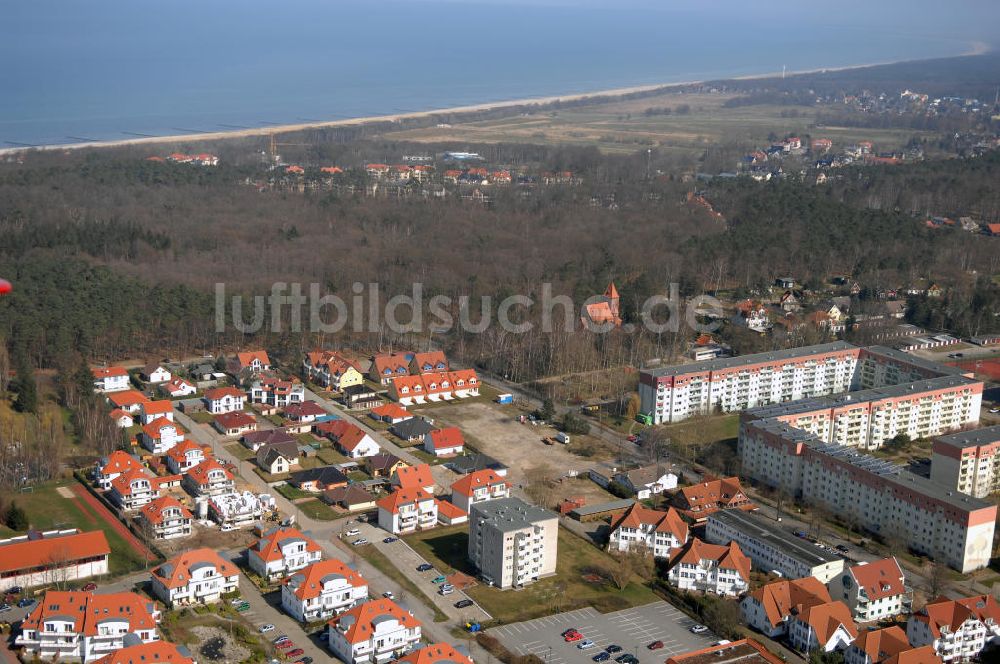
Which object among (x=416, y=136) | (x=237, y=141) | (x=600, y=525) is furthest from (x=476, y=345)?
(x=416, y=136)

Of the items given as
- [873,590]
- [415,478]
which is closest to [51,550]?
[415,478]

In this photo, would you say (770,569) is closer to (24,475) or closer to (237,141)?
(24,475)

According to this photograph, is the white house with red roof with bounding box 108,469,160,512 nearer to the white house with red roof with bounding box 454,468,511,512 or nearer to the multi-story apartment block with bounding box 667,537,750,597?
the white house with red roof with bounding box 454,468,511,512

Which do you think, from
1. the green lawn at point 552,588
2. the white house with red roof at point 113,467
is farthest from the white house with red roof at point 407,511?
the white house with red roof at point 113,467

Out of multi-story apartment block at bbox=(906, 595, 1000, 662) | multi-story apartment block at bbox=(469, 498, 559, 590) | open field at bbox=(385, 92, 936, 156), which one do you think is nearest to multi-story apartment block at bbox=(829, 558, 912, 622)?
multi-story apartment block at bbox=(906, 595, 1000, 662)

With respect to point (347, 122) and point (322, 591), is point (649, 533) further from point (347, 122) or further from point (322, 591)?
point (347, 122)

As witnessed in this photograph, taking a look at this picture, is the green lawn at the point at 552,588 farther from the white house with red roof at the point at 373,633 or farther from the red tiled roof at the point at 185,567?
the red tiled roof at the point at 185,567

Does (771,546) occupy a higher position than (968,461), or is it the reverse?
(968,461)
